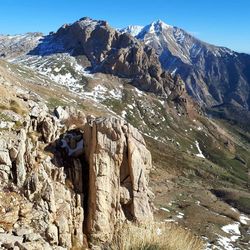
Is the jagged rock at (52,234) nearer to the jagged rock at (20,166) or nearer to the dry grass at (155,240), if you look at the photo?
the jagged rock at (20,166)

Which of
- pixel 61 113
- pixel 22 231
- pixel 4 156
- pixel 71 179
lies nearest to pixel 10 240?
pixel 22 231

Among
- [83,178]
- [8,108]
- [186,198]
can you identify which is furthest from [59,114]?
[186,198]

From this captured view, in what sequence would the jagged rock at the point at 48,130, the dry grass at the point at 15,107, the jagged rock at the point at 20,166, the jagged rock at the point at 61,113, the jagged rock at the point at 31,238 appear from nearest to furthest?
the jagged rock at the point at 31,238
the jagged rock at the point at 20,166
the jagged rock at the point at 48,130
the dry grass at the point at 15,107
the jagged rock at the point at 61,113

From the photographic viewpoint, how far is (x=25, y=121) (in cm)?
3988

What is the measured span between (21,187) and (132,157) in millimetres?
10509

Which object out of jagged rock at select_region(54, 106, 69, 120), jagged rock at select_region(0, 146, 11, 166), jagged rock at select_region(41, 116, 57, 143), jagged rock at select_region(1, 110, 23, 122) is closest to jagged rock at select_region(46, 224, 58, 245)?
jagged rock at select_region(0, 146, 11, 166)

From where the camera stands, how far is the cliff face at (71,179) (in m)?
32.4

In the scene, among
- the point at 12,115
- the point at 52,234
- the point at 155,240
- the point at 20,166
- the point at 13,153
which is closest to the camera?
the point at 155,240

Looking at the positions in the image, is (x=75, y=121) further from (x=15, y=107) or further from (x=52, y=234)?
(x=52, y=234)

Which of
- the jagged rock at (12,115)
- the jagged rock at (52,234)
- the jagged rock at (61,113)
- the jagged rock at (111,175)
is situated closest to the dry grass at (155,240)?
the jagged rock at (52,234)

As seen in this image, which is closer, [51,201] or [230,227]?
[51,201]

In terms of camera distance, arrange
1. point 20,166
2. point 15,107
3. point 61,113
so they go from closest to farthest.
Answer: point 20,166
point 15,107
point 61,113

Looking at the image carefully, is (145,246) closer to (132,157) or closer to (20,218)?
(20,218)

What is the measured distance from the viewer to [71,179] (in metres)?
37.8
